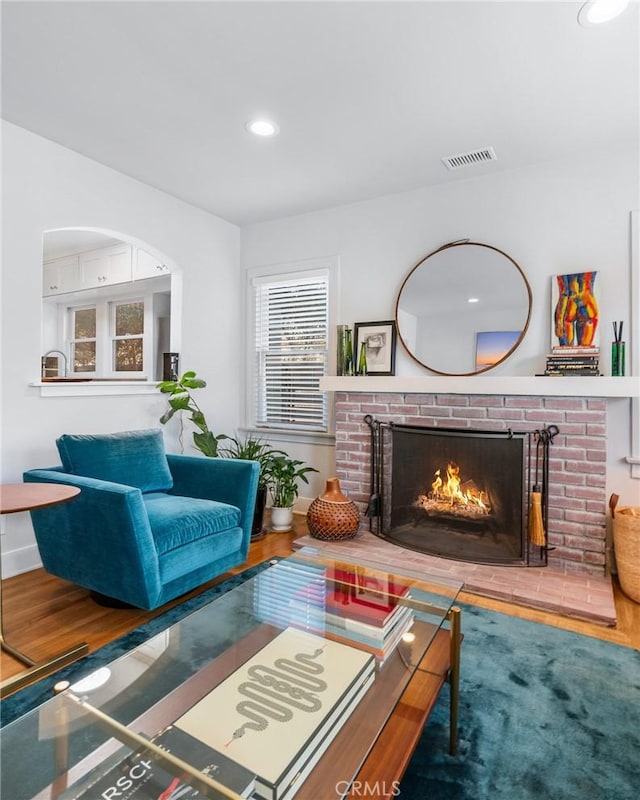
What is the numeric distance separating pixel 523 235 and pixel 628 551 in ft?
6.67

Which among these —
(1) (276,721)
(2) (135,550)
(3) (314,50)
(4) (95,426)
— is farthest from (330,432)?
(1) (276,721)

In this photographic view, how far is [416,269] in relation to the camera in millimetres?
3479

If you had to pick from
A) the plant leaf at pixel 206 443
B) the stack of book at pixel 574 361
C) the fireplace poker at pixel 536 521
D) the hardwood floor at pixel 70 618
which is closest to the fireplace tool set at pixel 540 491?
the fireplace poker at pixel 536 521

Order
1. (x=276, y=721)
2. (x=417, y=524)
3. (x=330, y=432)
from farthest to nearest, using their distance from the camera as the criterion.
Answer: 1. (x=330, y=432)
2. (x=417, y=524)
3. (x=276, y=721)

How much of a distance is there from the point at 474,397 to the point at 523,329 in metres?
0.54

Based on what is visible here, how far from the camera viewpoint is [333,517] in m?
3.27

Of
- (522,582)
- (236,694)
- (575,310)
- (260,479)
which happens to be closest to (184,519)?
(236,694)

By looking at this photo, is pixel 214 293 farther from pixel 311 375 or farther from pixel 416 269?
pixel 416 269

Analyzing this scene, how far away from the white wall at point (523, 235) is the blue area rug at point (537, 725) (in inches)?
49.8

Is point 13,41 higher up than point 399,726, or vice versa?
point 13,41

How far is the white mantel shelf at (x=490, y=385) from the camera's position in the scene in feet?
8.69

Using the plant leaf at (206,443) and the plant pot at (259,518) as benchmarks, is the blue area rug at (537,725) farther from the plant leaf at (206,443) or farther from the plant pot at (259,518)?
the plant leaf at (206,443)

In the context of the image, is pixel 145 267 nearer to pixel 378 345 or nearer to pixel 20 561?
pixel 378 345

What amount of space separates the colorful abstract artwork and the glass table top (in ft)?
6.25
